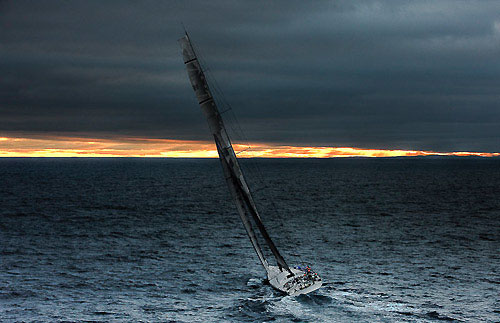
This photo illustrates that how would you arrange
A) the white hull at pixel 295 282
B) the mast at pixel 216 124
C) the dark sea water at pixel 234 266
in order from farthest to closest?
1. the white hull at pixel 295 282
2. the dark sea water at pixel 234 266
3. the mast at pixel 216 124

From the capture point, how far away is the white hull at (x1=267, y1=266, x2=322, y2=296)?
38.2m

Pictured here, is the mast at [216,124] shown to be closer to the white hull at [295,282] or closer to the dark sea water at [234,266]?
the white hull at [295,282]

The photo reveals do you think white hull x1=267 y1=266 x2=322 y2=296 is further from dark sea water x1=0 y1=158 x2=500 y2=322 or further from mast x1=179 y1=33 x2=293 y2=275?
mast x1=179 y1=33 x2=293 y2=275

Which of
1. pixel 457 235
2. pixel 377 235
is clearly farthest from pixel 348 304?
pixel 457 235

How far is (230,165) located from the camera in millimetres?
36156

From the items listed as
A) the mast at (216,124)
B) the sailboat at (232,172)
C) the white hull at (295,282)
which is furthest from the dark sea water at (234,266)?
the mast at (216,124)

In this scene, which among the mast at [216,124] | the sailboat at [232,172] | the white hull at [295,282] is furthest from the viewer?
the white hull at [295,282]

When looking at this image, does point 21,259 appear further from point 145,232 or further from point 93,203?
point 93,203

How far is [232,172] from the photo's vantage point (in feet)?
120

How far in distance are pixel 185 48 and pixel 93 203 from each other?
91490 millimetres

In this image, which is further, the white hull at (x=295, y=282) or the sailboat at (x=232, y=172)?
the white hull at (x=295, y=282)

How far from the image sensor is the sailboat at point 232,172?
1355 inches

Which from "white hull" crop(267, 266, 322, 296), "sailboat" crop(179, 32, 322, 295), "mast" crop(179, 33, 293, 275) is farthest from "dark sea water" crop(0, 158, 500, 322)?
"mast" crop(179, 33, 293, 275)

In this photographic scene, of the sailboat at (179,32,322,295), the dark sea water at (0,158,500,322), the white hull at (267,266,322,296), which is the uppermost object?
the sailboat at (179,32,322,295)
